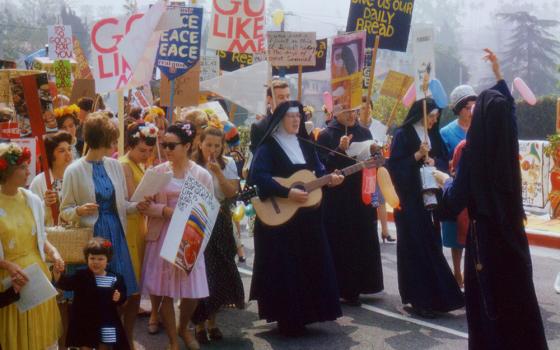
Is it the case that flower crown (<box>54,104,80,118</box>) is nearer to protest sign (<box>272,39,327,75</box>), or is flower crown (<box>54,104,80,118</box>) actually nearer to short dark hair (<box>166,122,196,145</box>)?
short dark hair (<box>166,122,196,145</box>)

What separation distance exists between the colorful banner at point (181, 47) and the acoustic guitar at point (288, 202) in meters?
1.92

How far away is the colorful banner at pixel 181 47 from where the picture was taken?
26.2ft

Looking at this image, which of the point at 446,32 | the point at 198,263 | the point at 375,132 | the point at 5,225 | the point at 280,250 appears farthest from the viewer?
the point at 446,32

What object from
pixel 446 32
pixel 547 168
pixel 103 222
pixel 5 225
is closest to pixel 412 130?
pixel 103 222

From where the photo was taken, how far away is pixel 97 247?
209 inches

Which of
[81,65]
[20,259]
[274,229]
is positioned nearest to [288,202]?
[274,229]

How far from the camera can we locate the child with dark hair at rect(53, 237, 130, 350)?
5305 millimetres

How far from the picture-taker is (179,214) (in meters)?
5.67

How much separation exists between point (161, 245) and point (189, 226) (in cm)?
43

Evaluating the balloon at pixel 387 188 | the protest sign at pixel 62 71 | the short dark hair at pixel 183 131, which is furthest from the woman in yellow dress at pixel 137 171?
the protest sign at pixel 62 71

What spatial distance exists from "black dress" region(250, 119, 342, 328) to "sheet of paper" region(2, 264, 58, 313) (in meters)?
2.28

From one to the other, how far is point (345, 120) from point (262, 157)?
1.63 m

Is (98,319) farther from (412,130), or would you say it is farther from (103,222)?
(412,130)

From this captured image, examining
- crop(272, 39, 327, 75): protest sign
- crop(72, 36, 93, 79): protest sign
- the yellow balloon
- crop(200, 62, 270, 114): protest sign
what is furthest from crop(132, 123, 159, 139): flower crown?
the yellow balloon
